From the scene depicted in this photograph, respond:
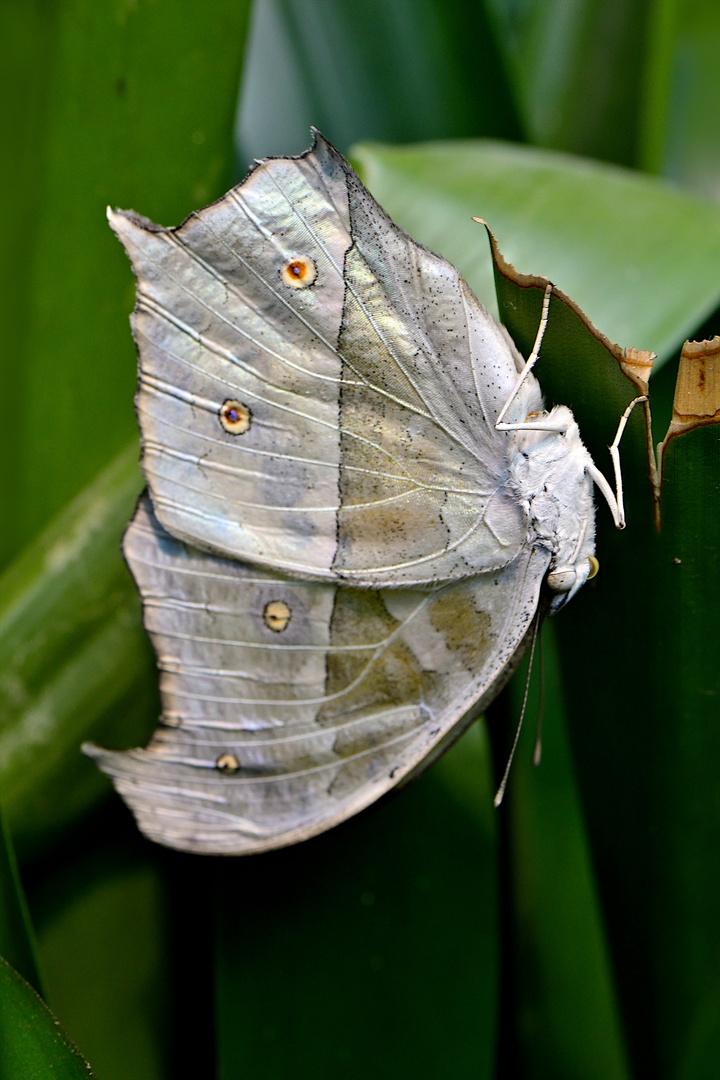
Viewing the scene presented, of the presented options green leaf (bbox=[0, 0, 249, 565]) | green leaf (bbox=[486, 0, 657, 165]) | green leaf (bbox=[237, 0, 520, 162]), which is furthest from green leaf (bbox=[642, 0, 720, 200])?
green leaf (bbox=[0, 0, 249, 565])

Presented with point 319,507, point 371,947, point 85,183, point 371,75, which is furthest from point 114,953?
point 371,75

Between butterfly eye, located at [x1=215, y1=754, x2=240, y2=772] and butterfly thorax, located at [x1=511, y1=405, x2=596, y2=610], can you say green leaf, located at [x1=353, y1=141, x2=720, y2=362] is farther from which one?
butterfly eye, located at [x1=215, y1=754, x2=240, y2=772]

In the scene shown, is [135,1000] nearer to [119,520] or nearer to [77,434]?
[119,520]

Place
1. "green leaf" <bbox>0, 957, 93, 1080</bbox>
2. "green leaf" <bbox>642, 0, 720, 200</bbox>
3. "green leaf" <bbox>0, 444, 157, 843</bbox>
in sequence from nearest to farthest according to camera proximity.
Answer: "green leaf" <bbox>0, 957, 93, 1080</bbox>, "green leaf" <bbox>0, 444, 157, 843</bbox>, "green leaf" <bbox>642, 0, 720, 200</bbox>

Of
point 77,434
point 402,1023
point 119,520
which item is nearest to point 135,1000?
point 402,1023

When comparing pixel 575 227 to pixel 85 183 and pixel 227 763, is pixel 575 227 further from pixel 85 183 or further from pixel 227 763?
pixel 227 763

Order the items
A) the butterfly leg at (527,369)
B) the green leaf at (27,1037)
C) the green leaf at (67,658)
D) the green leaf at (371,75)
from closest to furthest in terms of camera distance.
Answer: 1. the green leaf at (27,1037)
2. the butterfly leg at (527,369)
3. the green leaf at (67,658)
4. the green leaf at (371,75)

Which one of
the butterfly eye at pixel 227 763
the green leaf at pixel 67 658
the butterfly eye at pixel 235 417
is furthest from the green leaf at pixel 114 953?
the butterfly eye at pixel 235 417

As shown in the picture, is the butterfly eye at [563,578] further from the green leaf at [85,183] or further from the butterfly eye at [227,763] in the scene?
the green leaf at [85,183]
